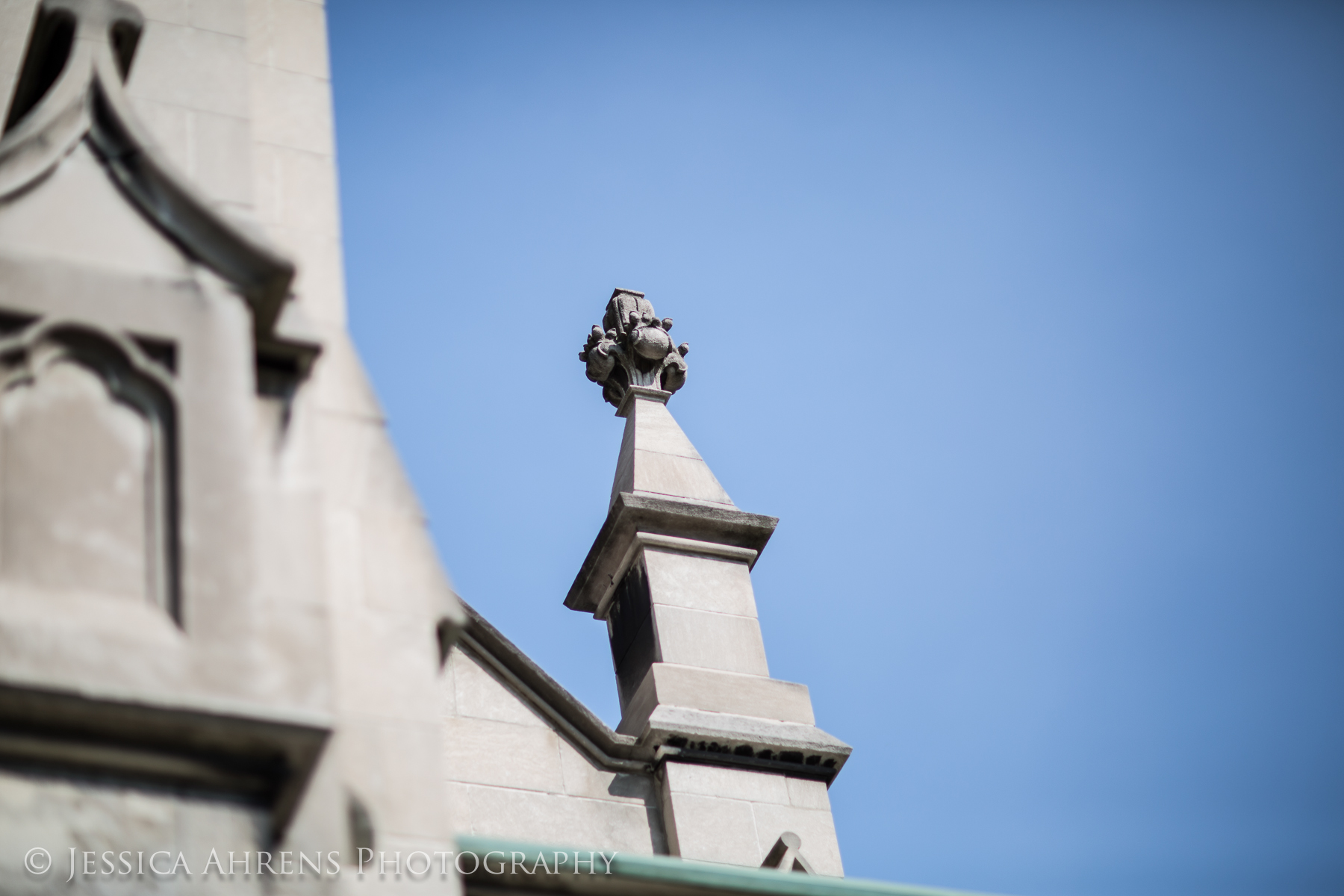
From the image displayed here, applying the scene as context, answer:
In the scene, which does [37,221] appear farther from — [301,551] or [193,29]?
[193,29]

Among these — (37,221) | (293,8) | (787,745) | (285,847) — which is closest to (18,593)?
(285,847)

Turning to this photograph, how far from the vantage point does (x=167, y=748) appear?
13.5 ft

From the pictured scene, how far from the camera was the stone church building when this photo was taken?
4.05 metres

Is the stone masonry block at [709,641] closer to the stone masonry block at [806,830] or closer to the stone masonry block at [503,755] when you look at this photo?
the stone masonry block at [503,755]

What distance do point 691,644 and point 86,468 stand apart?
6674 mm

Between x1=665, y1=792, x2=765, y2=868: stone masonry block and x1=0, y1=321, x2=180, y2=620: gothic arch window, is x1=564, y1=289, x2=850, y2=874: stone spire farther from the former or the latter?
x1=0, y1=321, x2=180, y2=620: gothic arch window

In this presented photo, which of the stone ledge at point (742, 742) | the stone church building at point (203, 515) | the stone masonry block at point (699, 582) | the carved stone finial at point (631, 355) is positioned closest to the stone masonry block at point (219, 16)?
the stone church building at point (203, 515)

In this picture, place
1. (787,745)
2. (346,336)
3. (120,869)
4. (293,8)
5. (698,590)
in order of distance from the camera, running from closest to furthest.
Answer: (120,869) < (346,336) < (293,8) < (787,745) < (698,590)

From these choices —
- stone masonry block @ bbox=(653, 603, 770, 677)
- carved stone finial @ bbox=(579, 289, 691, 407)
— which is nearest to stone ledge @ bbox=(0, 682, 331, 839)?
stone masonry block @ bbox=(653, 603, 770, 677)

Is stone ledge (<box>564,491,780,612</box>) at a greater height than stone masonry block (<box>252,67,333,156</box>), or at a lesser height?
greater

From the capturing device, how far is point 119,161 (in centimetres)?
508

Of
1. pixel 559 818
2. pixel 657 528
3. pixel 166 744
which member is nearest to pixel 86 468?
pixel 166 744

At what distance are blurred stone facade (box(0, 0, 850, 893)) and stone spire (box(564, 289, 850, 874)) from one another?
16.0ft

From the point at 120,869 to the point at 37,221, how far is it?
6.76 feet
